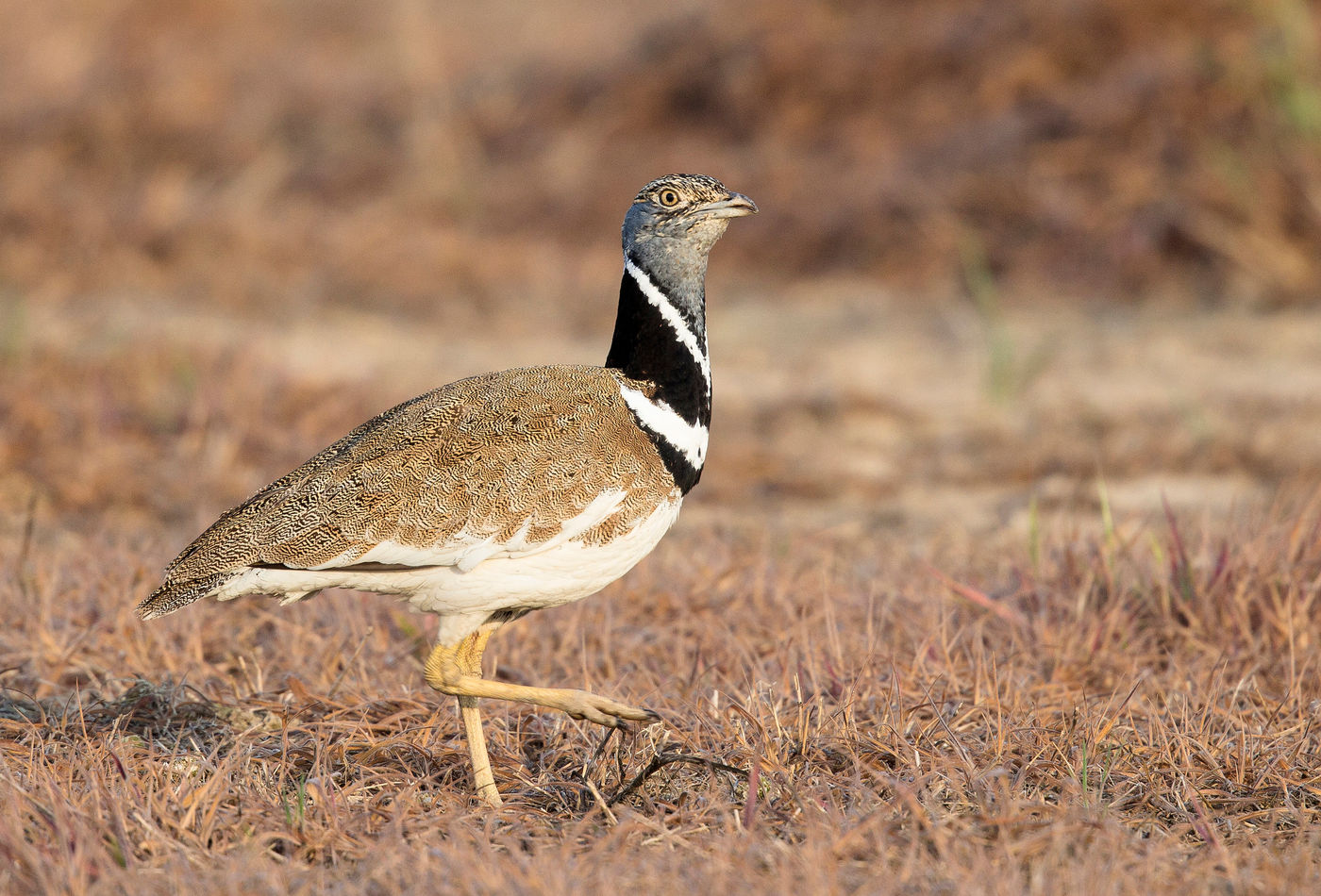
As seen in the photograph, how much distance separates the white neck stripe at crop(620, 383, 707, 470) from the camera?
326cm

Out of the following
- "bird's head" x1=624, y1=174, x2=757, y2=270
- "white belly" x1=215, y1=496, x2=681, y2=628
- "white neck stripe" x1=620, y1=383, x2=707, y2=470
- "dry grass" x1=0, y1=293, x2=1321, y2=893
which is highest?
"bird's head" x1=624, y1=174, x2=757, y2=270

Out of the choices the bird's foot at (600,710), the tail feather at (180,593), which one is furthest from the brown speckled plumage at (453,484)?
the bird's foot at (600,710)

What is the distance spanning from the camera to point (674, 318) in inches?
132

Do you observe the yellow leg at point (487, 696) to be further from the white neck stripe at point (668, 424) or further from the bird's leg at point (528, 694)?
the white neck stripe at point (668, 424)

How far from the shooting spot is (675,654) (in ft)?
12.8

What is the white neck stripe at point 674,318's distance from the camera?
335cm

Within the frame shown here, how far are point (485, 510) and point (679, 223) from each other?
0.84 m

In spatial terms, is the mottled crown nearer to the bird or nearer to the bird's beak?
the bird's beak

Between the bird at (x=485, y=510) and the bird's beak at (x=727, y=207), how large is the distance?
0.25 m

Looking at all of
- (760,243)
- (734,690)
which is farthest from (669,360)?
(760,243)

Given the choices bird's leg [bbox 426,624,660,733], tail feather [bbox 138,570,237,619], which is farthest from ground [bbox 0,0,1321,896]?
tail feather [bbox 138,570,237,619]

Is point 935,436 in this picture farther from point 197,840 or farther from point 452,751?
point 197,840

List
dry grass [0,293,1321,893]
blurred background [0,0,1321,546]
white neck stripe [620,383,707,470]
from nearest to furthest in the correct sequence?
dry grass [0,293,1321,893]
white neck stripe [620,383,707,470]
blurred background [0,0,1321,546]

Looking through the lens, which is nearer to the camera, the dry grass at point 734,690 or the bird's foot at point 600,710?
the dry grass at point 734,690
